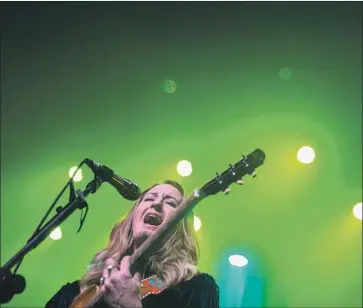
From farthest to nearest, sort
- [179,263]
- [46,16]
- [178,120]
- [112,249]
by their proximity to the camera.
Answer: [178,120] → [46,16] → [112,249] → [179,263]

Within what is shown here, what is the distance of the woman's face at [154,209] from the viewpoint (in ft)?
7.63

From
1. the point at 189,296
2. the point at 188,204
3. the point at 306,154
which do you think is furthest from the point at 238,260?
the point at 188,204

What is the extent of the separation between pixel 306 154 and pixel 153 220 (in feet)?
6.21

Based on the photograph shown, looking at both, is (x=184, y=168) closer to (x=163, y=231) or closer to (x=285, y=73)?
(x=285, y=73)

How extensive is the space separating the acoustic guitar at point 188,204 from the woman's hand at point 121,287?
0.20ft

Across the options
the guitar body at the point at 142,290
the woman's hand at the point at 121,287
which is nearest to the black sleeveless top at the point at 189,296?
the guitar body at the point at 142,290

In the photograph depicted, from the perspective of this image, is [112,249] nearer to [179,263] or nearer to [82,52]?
[179,263]

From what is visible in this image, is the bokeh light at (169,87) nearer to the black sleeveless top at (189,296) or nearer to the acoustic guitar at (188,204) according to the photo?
the acoustic guitar at (188,204)

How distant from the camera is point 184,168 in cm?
386

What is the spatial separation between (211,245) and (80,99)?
1579mm

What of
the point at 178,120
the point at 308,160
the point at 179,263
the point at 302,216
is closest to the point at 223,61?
the point at 178,120

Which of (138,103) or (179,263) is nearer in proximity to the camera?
(179,263)

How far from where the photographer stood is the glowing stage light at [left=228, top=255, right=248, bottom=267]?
3717 millimetres

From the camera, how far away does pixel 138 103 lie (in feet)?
13.0
